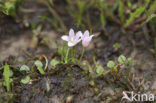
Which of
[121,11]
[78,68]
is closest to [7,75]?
[78,68]

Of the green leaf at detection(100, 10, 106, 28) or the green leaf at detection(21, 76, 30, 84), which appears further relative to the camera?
the green leaf at detection(100, 10, 106, 28)

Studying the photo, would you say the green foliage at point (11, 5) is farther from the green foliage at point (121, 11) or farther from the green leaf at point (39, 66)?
the green foliage at point (121, 11)

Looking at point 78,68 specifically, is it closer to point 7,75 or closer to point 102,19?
point 7,75

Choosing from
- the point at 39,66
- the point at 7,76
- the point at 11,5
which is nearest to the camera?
the point at 7,76

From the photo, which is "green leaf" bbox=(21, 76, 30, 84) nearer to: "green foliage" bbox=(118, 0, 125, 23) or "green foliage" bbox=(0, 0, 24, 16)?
"green foliage" bbox=(0, 0, 24, 16)

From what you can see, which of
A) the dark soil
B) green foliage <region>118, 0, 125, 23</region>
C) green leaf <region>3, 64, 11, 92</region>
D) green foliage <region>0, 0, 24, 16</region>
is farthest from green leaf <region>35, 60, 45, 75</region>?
green foliage <region>118, 0, 125, 23</region>

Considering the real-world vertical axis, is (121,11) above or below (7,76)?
above

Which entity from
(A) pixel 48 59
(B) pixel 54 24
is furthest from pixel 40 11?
(A) pixel 48 59

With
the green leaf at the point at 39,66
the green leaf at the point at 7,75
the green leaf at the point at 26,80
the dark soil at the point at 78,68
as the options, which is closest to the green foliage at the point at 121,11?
the dark soil at the point at 78,68

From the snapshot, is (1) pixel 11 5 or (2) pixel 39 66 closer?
(2) pixel 39 66

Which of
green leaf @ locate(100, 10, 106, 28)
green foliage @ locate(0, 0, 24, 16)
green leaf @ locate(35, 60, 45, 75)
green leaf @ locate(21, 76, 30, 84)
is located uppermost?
green foliage @ locate(0, 0, 24, 16)

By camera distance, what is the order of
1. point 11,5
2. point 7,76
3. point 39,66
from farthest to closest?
point 11,5 → point 39,66 → point 7,76

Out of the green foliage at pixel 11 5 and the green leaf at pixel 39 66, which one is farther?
the green foliage at pixel 11 5
